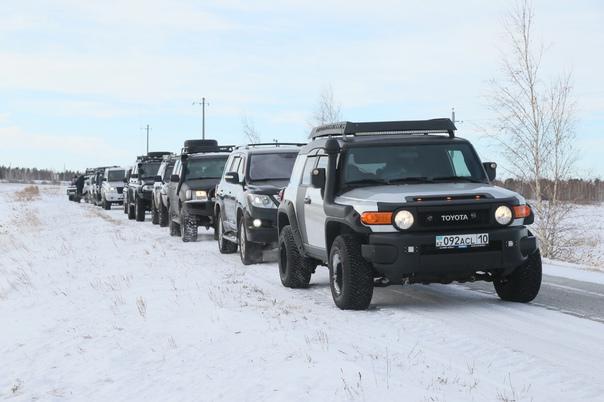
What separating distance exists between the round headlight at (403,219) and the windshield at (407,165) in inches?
36.9

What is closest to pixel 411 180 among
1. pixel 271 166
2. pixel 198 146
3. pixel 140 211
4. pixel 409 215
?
pixel 409 215

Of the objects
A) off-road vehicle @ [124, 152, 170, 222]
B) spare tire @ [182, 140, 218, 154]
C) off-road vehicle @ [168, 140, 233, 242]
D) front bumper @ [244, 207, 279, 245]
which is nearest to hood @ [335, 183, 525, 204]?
front bumper @ [244, 207, 279, 245]

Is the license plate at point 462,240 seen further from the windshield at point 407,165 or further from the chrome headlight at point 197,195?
the chrome headlight at point 197,195

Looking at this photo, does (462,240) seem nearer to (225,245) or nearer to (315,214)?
(315,214)

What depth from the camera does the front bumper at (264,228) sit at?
536 inches

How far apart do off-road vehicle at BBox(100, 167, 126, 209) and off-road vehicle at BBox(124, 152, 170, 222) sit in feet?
33.5

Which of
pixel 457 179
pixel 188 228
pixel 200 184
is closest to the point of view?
pixel 457 179

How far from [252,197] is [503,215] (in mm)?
6366

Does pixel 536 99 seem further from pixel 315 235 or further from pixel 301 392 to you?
pixel 301 392

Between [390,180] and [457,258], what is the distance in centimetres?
132

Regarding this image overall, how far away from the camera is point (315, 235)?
963 centimetres

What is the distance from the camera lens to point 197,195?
1967 centimetres

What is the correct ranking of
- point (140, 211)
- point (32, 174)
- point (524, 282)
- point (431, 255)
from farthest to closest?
point (32, 174) < point (140, 211) < point (524, 282) < point (431, 255)

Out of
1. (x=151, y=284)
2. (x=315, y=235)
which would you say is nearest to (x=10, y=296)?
(x=151, y=284)
